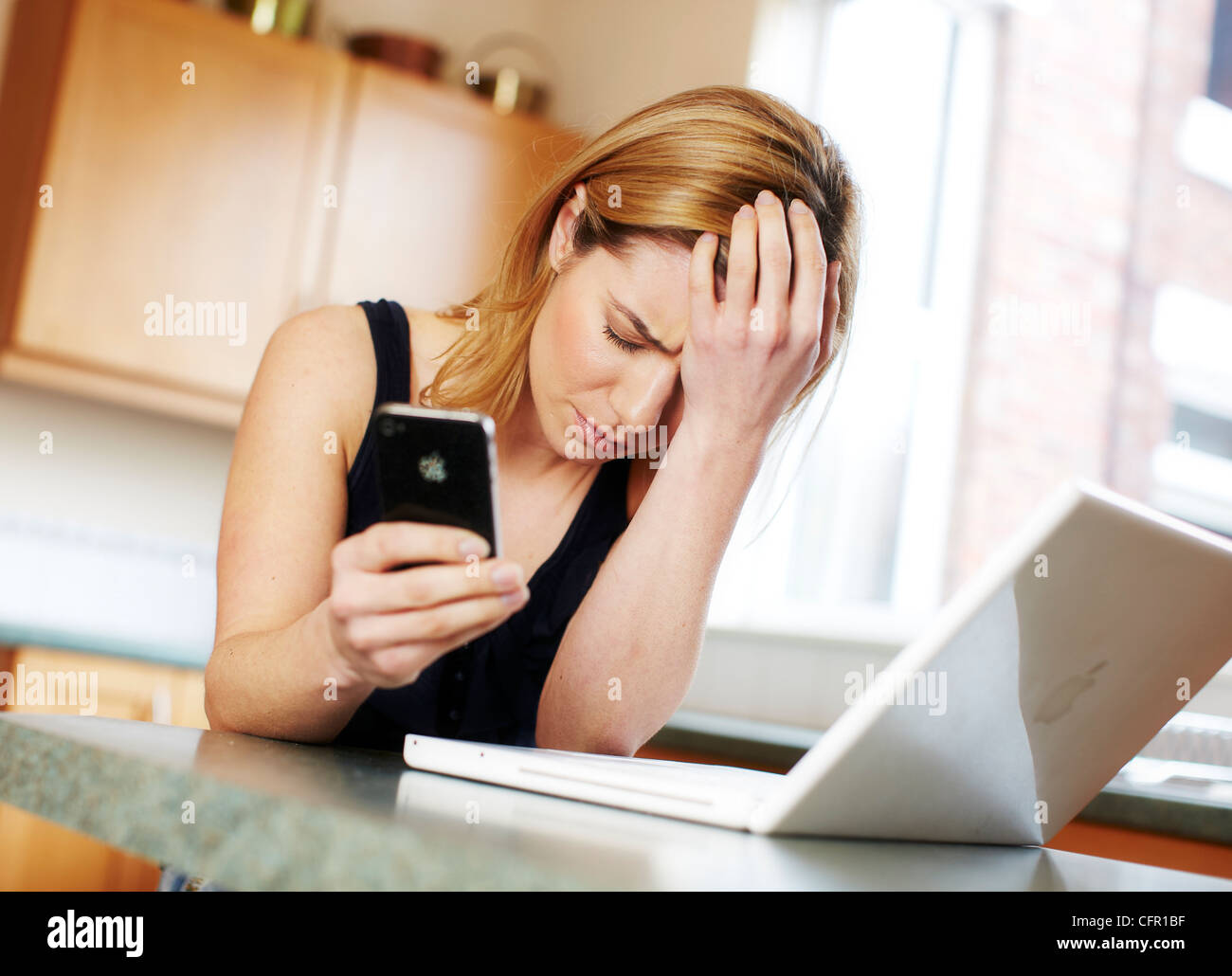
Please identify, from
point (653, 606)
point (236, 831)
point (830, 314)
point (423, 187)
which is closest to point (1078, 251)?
point (423, 187)

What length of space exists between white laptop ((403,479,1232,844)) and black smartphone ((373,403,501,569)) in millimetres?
149

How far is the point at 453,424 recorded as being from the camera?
599 millimetres

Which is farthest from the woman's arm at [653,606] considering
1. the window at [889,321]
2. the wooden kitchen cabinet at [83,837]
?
the window at [889,321]

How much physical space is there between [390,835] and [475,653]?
680mm

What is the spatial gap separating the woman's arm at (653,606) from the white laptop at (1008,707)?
316 mm

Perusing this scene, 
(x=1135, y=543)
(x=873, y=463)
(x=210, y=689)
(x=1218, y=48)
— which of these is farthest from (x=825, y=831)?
(x=1218, y=48)

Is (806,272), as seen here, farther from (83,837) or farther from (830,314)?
(83,837)

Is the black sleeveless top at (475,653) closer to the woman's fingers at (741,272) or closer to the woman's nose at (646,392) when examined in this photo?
the woman's nose at (646,392)

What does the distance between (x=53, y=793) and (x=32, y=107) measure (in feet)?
9.13

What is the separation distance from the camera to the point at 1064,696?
63cm

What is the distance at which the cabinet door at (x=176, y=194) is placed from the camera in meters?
2.82

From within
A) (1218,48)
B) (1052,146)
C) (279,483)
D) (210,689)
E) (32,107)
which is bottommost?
(210,689)

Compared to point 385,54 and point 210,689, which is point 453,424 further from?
point 385,54

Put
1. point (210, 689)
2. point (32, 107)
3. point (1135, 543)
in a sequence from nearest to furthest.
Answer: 1. point (1135, 543)
2. point (210, 689)
3. point (32, 107)
